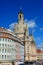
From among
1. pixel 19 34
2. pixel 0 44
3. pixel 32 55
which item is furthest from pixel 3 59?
pixel 32 55

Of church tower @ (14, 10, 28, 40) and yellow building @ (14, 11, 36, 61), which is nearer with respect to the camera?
church tower @ (14, 10, 28, 40)

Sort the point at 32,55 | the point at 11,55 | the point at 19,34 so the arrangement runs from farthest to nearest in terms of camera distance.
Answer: the point at 32,55
the point at 19,34
the point at 11,55

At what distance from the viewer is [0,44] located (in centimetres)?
9762

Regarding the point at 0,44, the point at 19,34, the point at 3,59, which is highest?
the point at 19,34

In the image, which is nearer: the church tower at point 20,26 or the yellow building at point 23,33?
the church tower at point 20,26

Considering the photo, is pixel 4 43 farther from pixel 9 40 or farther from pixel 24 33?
pixel 24 33

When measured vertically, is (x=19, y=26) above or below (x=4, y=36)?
above

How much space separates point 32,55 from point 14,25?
24.4 metres

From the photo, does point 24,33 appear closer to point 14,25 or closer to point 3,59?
point 14,25

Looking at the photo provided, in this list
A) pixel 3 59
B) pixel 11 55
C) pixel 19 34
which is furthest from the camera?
pixel 19 34

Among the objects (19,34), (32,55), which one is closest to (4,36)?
(19,34)

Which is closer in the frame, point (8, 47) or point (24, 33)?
point (8, 47)

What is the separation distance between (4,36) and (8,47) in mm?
5174

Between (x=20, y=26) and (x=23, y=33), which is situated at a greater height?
(x=20, y=26)
